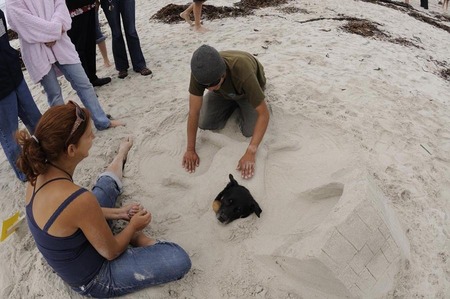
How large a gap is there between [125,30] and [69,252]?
3.13m

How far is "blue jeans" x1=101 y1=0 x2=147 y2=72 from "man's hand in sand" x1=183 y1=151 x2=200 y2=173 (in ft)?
6.48

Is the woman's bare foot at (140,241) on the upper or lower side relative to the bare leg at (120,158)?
upper

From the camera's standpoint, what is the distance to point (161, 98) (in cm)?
394

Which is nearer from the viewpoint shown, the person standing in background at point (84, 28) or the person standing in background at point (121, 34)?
the person standing in background at point (84, 28)

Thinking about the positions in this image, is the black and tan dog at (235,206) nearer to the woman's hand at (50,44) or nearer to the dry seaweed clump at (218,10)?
the woman's hand at (50,44)

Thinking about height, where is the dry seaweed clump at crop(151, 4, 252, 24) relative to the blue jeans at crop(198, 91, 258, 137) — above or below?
below

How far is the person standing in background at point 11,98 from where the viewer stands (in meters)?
2.68

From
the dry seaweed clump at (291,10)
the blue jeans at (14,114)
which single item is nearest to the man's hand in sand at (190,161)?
the blue jeans at (14,114)

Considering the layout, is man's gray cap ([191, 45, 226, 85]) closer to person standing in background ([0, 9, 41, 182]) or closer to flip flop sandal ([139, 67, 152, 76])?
person standing in background ([0, 9, 41, 182])

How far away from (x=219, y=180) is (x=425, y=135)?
1.93 m

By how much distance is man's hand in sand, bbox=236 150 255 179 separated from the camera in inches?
108

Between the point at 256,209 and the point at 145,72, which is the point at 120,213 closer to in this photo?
the point at 256,209

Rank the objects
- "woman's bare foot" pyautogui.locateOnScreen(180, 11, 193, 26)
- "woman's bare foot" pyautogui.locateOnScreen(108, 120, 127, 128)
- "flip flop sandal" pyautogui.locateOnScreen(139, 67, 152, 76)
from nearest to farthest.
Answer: "woman's bare foot" pyautogui.locateOnScreen(108, 120, 127, 128)
"flip flop sandal" pyautogui.locateOnScreen(139, 67, 152, 76)
"woman's bare foot" pyautogui.locateOnScreen(180, 11, 193, 26)

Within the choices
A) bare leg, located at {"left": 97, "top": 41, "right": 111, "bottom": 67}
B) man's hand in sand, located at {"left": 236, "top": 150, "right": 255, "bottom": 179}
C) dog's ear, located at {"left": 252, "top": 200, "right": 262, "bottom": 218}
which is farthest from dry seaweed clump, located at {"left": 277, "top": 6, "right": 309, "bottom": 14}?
dog's ear, located at {"left": 252, "top": 200, "right": 262, "bottom": 218}
